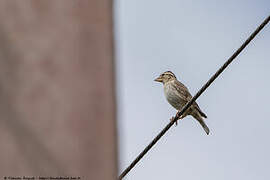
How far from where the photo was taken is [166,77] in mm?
13453

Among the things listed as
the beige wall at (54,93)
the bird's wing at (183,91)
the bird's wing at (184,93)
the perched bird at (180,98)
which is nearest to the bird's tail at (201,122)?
the perched bird at (180,98)

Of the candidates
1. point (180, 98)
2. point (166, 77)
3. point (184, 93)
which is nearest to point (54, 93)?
point (180, 98)

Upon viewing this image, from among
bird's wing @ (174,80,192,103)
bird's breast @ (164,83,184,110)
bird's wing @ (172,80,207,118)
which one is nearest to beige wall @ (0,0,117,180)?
bird's wing @ (172,80,207,118)

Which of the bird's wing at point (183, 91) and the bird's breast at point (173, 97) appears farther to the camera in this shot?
the bird's wing at point (183, 91)

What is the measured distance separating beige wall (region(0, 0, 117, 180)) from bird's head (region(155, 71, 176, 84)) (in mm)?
12129

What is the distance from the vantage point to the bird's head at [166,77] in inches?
526

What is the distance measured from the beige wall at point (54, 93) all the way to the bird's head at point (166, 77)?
1213 cm

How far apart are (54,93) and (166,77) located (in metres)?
12.4

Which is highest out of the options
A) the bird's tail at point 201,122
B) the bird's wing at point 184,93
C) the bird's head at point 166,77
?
the bird's wing at point 184,93

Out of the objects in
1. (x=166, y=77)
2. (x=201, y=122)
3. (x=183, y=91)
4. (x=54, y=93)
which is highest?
(x=54, y=93)

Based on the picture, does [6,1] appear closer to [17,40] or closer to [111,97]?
[17,40]

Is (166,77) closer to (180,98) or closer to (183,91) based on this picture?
(183,91)

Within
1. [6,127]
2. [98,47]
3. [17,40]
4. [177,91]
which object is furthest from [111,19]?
[177,91]

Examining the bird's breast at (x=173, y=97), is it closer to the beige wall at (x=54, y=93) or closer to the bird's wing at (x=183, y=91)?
the bird's wing at (x=183, y=91)
